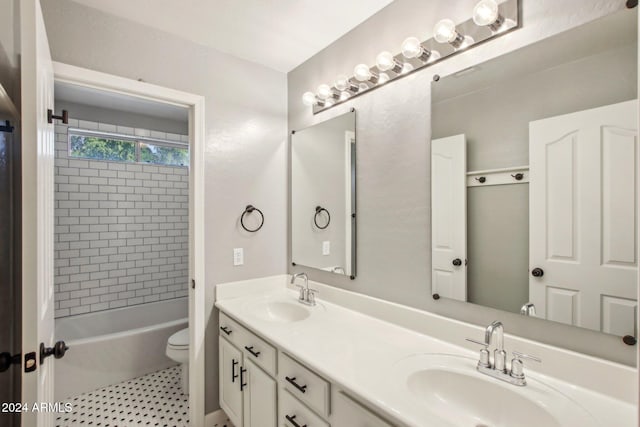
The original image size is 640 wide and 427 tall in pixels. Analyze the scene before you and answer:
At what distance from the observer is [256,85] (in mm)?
2189

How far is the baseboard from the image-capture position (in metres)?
1.96

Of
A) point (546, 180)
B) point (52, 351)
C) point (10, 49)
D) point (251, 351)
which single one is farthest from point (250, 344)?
point (10, 49)

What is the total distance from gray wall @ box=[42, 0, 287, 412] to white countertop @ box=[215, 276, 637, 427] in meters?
0.36

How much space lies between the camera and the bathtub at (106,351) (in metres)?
2.35

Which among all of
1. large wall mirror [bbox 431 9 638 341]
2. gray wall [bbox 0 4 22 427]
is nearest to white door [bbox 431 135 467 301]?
large wall mirror [bbox 431 9 638 341]

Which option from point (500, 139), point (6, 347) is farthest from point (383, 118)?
point (6, 347)

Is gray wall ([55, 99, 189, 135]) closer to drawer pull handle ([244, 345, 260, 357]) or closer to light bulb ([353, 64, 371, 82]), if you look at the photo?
light bulb ([353, 64, 371, 82])

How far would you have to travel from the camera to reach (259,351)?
152cm

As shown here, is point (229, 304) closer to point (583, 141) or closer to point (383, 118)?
point (383, 118)

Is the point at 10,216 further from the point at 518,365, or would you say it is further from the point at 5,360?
the point at 518,365

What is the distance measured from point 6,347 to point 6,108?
86 cm

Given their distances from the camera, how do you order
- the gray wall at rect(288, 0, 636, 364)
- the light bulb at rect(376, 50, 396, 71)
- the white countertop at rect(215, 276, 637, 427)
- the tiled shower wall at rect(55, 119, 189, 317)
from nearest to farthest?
the white countertop at rect(215, 276, 637, 427)
the gray wall at rect(288, 0, 636, 364)
the light bulb at rect(376, 50, 396, 71)
the tiled shower wall at rect(55, 119, 189, 317)

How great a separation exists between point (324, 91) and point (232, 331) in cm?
158

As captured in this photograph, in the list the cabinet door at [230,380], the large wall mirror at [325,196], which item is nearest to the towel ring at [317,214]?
the large wall mirror at [325,196]
